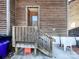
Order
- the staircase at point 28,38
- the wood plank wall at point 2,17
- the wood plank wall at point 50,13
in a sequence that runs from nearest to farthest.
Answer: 1. the staircase at point 28,38
2. the wood plank wall at point 2,17
3. the wood plank wall at point 50,13

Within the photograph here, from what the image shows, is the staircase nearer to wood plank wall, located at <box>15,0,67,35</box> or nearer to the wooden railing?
the wooden railing

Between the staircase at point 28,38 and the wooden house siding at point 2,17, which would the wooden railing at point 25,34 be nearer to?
the staircase at point 28,38

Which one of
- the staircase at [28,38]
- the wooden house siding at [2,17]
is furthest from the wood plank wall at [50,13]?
the staircase at [28,38]

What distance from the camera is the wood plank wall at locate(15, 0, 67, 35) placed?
32.1ft

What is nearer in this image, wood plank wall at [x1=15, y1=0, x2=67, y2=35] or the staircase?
the staircase

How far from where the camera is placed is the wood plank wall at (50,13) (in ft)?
32.1

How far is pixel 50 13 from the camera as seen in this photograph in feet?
32.1

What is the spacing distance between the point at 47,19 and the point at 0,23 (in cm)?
290

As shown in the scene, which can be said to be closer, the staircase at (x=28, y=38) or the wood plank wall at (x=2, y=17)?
the staircase at (x=28, y=38)

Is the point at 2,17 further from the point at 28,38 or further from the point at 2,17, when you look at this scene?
the point at 28,38

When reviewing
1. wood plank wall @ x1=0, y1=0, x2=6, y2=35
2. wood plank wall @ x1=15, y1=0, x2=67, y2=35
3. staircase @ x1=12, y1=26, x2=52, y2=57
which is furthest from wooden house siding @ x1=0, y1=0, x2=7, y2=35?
wood plank wall @ x1=15, y1=0, x2=67, y2=35

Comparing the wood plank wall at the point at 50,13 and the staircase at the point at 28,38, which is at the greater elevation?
the wood plank wall at the point at 50,13

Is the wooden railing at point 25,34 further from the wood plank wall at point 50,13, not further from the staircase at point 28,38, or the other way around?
the wood plank wall at point 50,13

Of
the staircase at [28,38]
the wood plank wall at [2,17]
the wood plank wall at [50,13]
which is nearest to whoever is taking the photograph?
the staircase at [28,38]
